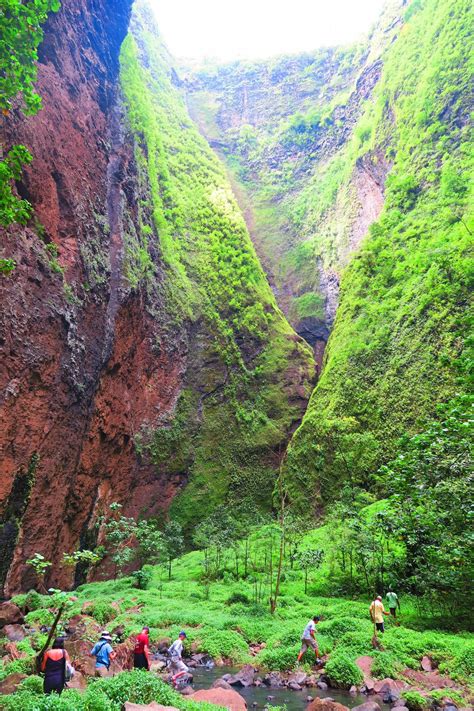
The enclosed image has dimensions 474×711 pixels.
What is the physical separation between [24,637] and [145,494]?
468 inches

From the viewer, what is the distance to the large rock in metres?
7.81

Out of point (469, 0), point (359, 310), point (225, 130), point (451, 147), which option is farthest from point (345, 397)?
point (225, 130)

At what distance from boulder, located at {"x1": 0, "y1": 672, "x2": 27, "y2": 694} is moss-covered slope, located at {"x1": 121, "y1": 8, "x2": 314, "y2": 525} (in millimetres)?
16304

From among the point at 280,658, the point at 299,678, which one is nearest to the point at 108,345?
the point at 280,658

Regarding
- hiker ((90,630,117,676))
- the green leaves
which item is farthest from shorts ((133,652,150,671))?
the green leaves

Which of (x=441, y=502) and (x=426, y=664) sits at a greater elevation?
(x=441, y=502)

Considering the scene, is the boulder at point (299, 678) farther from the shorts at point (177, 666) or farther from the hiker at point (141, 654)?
the hiker at point (141, 654)

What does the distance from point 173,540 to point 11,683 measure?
15368 millimetres

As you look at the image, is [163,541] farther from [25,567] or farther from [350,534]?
[350,534]

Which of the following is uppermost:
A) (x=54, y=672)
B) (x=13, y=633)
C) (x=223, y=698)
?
(x=54, y=672)

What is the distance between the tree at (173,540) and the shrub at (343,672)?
1252 cm

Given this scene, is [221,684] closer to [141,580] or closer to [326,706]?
[326,706]

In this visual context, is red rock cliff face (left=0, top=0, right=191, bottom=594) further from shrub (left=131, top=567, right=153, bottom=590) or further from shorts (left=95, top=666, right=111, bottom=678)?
shorts (left=95, top=666, right=111, bottom=678)

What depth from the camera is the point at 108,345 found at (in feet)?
67.4
